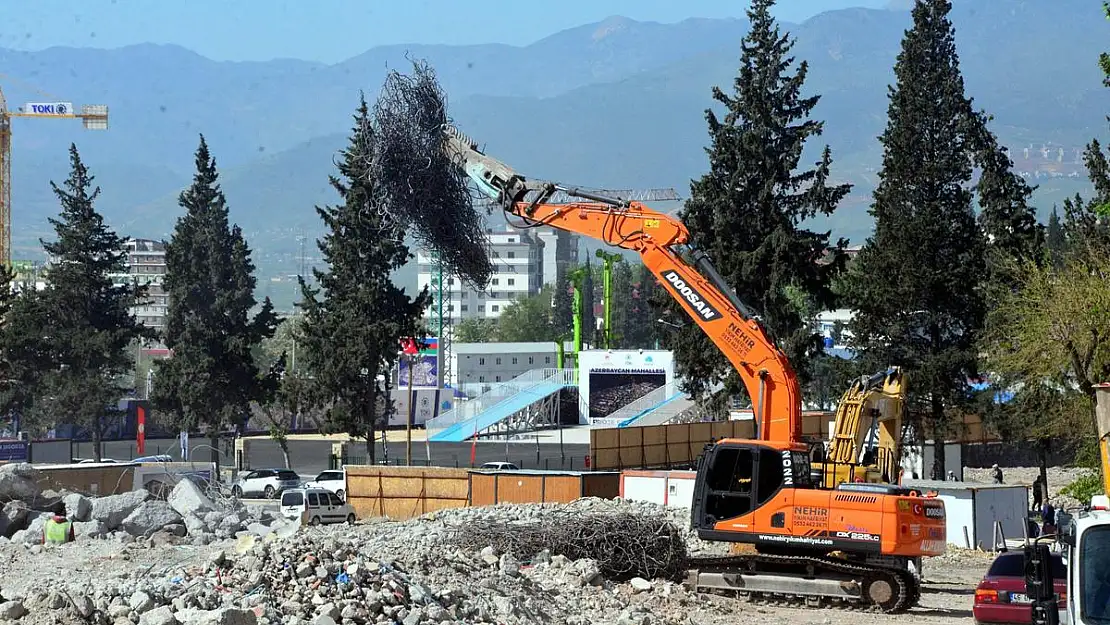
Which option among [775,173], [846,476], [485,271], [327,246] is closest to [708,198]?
[775,173]

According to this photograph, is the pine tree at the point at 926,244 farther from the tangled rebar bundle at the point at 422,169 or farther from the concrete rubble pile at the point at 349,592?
the concrete rubble pile at the point at 349,592

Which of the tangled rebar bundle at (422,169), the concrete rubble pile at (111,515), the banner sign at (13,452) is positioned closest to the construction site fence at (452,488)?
the concrete rubble pile at (111,515)

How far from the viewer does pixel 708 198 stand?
169ft

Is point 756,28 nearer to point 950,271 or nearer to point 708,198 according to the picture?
point 708,198

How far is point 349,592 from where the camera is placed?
56.2 ft

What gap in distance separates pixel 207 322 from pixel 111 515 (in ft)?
127

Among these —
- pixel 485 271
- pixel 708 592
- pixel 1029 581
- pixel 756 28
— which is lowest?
pixel 708 592

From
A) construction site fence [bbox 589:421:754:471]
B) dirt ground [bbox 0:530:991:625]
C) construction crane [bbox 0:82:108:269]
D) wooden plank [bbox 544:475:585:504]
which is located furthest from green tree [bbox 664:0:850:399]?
construction crane [bbox 0:82:108:269]

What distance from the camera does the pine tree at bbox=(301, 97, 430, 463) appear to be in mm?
58750

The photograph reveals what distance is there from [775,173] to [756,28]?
5.36 m

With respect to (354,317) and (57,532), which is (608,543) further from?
(354,317)

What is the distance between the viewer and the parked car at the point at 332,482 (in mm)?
43213

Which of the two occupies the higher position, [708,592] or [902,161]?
[902,161]

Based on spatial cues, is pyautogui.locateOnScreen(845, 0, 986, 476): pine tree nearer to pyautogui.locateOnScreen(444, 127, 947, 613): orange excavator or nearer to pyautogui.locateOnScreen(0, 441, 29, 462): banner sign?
pyautogui.locateOnScreen(444, 127, 947, 613): orange excavator
